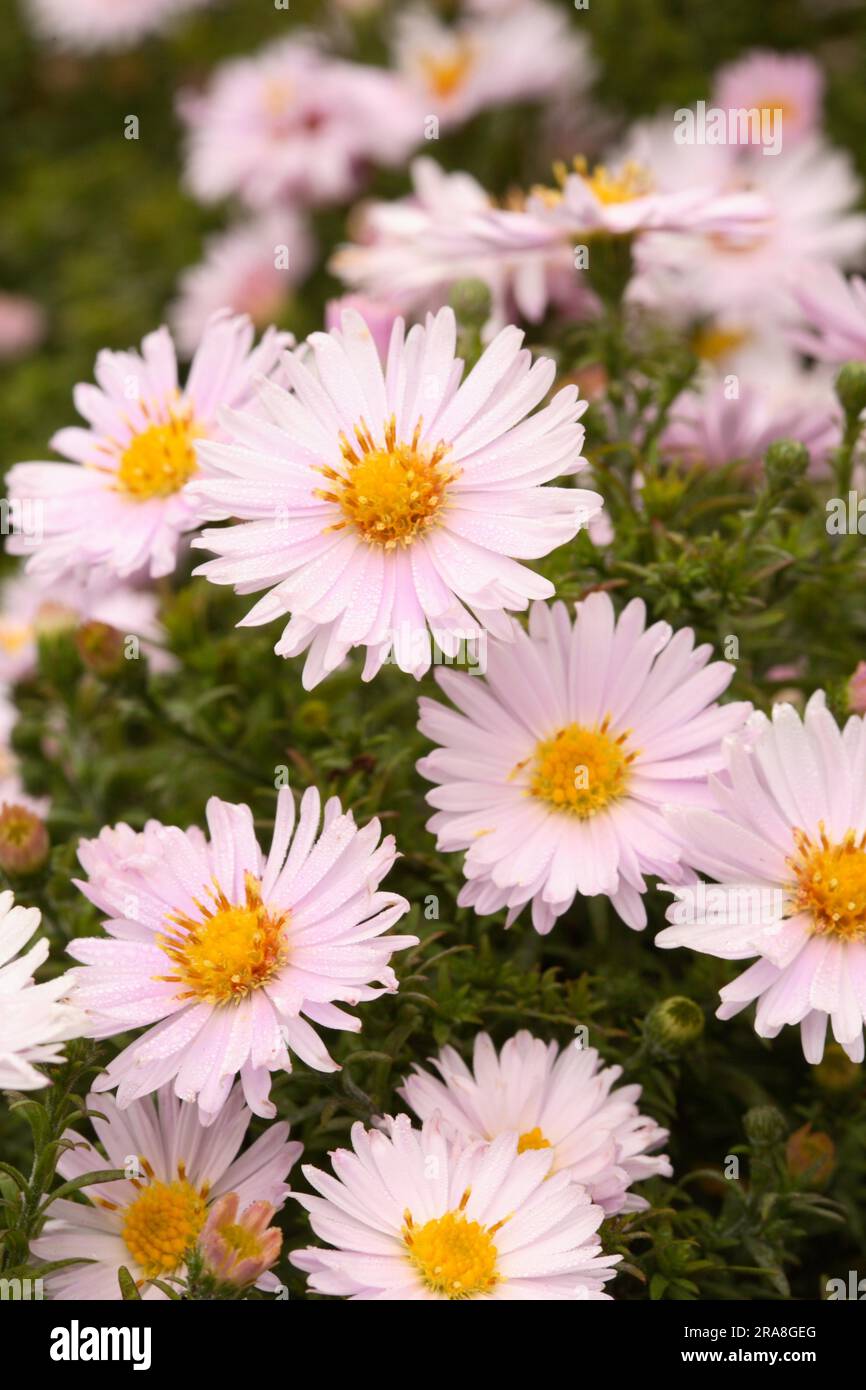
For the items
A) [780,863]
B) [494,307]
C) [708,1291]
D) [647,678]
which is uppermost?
[494,307]

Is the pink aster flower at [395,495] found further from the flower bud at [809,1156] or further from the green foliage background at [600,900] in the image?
the flower bud at [809,1156]

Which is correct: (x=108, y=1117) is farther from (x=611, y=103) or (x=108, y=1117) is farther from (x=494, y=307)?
(x=611, y=103)

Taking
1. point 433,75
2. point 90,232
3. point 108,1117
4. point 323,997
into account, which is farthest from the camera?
point 90,232

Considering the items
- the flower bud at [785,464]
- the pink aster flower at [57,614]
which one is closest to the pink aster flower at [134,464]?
the pink aster flower at [57,614]

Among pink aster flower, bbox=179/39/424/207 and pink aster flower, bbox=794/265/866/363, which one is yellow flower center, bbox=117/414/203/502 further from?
pink aster flower, bbox=179/39/424/207

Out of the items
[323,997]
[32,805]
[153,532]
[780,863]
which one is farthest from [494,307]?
[323,997]

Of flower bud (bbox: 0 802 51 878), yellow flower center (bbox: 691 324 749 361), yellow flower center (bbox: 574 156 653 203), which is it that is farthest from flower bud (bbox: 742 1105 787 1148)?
yellow flower center (bbox: 691 324 749 361)

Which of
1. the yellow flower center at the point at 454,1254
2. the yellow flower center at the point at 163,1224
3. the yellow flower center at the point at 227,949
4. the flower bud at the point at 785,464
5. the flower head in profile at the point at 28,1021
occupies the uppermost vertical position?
the flower bud at the point at 785,464
